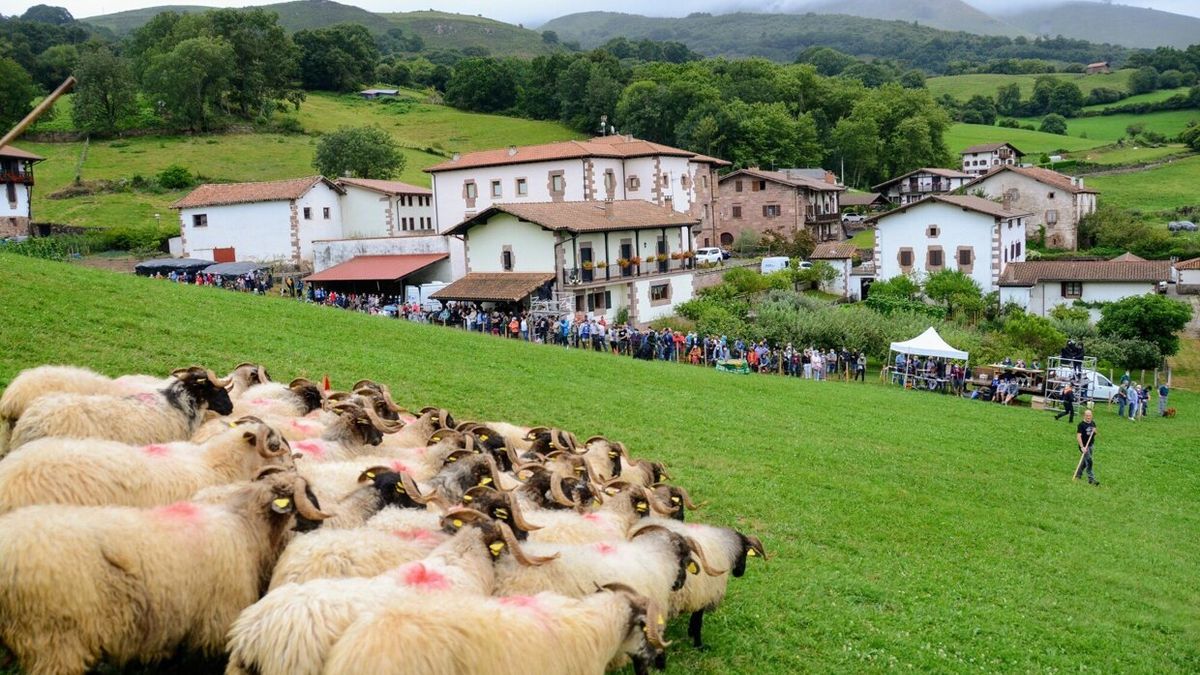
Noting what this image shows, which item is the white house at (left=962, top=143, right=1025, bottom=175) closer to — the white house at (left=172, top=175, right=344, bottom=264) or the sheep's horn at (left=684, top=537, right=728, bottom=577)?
the white house at (left=172, top=175, right=344, bottom=264)

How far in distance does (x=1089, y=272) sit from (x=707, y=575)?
174ft

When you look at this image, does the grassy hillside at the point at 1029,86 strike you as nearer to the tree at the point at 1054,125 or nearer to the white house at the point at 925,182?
the tree at the point at 1054,125

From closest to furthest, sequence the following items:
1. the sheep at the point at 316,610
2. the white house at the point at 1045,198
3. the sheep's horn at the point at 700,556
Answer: the sheep at the point at 316,610, the sheep's horn at the point at 700,556, the white house at the point at 1045,198

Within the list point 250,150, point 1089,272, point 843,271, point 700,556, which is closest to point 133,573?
point 700,556

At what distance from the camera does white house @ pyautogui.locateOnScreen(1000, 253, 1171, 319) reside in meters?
54.6

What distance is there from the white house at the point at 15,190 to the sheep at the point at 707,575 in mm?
62935

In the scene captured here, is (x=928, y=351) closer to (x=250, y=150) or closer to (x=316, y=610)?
(x=316, y=610)

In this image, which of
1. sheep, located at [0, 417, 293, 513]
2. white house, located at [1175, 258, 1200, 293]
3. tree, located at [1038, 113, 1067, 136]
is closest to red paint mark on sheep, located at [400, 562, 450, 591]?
sheep, located at [0, 417, 293, 513]

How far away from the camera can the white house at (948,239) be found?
5894 cm

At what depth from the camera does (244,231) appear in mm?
57062

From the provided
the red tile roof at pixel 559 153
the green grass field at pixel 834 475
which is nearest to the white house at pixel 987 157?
the red tile roof at pixel 559 153

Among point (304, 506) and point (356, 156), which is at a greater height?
point (356, 156)

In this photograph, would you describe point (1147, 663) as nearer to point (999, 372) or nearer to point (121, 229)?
point (999, 372)

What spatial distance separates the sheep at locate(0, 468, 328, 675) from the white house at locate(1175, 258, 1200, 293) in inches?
2516
